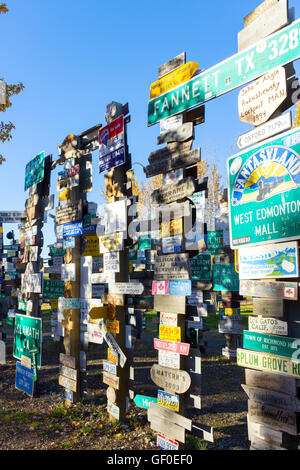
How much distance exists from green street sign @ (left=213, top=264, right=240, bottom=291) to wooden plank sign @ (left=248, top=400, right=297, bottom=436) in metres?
6.25

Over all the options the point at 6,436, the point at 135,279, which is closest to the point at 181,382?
the point at 6,436

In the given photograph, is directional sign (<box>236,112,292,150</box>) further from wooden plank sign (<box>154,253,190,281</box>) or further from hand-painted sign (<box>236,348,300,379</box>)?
hand-painted sign (<box>236,348,300,379</box>)

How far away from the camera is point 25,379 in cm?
784

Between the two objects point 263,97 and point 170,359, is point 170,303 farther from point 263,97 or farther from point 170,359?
point 263,97

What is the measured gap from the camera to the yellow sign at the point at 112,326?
19.9ft

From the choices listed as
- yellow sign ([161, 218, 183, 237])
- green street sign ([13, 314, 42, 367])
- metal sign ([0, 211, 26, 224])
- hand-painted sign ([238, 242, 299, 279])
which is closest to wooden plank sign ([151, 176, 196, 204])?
yellow sign ([161, 218, 183, 237])

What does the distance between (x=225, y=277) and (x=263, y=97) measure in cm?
682

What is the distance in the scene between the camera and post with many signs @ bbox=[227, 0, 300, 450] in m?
3.59

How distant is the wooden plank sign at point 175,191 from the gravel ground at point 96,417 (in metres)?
3.29

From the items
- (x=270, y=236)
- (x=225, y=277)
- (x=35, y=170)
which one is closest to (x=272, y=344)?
(x=270, y=236)

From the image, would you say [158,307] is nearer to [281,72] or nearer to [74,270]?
[74,270]

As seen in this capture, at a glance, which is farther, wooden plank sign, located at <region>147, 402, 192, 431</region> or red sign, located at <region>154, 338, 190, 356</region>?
red sign, located at <region>154, 338, 190, 356</region>

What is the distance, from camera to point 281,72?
12.5 feet

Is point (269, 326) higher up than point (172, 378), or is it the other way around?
point (269, 326)
